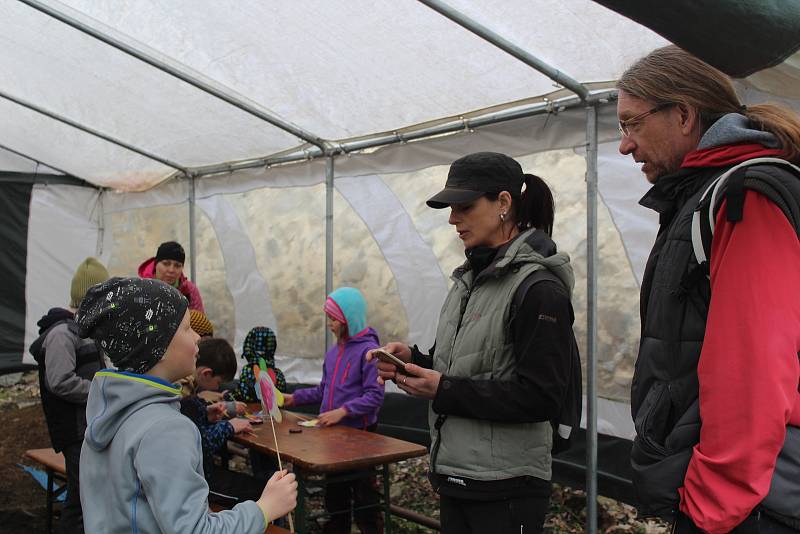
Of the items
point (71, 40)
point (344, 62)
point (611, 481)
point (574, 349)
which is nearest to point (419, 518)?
point (611, 481)

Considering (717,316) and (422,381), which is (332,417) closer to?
(422,381)

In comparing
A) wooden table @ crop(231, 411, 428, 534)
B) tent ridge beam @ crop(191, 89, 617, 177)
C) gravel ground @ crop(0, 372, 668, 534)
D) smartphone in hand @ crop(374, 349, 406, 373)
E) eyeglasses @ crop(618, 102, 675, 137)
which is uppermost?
tent ridge beam @ crop(191, 89, 617, 177)

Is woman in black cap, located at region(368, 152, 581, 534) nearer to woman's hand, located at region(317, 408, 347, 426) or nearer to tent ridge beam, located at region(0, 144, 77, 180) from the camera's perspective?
woman's hand, located at region(317, 408, 347, 426)

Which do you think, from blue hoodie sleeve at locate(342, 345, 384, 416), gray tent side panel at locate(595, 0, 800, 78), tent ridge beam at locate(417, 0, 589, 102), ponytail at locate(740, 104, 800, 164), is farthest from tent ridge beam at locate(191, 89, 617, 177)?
gray tent side panel at locate(595, 0, 800, 78)

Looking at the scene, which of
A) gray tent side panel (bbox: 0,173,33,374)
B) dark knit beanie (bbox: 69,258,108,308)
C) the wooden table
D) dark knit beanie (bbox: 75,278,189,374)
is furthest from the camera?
gray tent side panel (bbox: 0,173,33,374)

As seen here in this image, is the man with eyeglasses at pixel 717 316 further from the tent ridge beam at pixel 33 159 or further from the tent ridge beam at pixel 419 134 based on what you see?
the tent ridge beam at pixel 33 159

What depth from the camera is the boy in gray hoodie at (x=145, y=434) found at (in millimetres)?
1712

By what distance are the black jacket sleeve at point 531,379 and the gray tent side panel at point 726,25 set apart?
5.18 ft

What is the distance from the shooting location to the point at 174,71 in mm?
5363

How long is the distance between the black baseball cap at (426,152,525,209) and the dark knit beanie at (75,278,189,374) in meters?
0.95

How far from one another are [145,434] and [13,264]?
8.46m

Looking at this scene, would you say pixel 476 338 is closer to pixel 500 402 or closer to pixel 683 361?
pixel 500 402

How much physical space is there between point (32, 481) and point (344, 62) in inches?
174

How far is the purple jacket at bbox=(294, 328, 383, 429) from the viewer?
4.40 m
